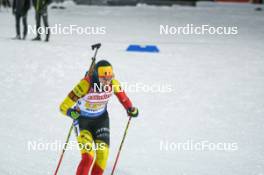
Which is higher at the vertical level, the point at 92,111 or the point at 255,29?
the point at 92,111

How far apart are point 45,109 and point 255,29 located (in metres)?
14.6

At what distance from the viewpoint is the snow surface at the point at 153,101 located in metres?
7.17

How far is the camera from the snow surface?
7168mm

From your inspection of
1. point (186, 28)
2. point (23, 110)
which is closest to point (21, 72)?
point (23, 110)

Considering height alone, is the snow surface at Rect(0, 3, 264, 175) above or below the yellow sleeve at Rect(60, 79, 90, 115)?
below

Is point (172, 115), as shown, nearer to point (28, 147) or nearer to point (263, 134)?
point (263, 134)

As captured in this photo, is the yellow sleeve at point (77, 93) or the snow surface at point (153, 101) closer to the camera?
the yellow sleeve at point (77, 93)

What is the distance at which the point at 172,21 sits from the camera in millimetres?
23516

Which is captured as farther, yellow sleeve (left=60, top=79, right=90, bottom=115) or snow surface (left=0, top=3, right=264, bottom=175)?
snow surface (left=0, top=3, right=264, bottom=175)

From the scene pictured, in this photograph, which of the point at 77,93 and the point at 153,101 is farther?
the point at 153,101

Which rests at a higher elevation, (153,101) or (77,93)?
(77,93)

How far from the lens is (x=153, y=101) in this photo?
9.91 m

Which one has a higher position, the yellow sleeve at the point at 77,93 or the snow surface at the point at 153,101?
the yellow sleeve at the point at 77,93

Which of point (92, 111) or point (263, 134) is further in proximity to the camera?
point (263, 134)
